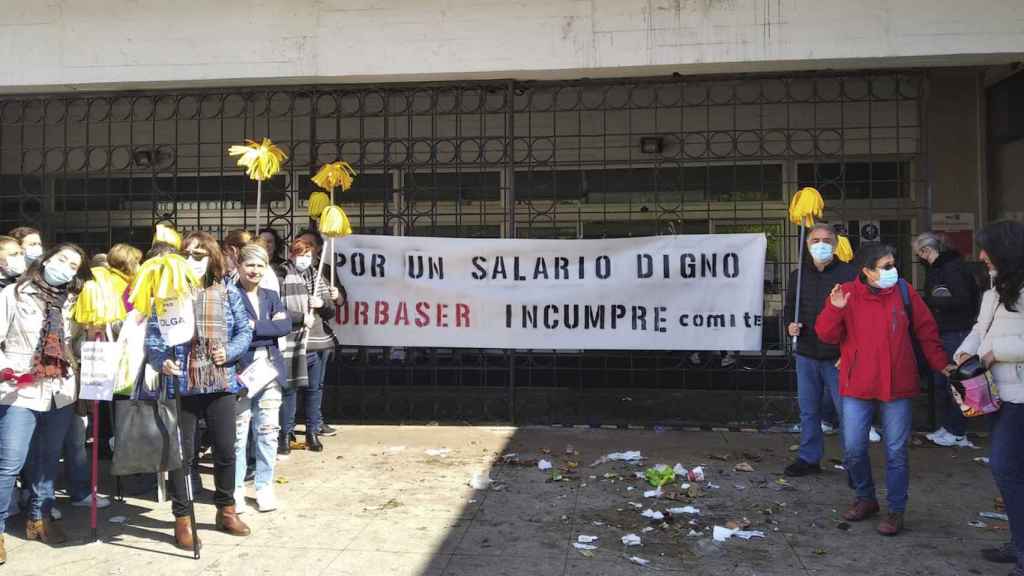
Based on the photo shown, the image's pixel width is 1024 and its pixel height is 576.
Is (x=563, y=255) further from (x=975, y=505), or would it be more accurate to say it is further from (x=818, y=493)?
(x=975, y=505)

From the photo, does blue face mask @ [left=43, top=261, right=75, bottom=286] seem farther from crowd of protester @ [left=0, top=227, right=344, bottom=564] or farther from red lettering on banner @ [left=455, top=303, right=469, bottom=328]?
red lettering on banner @ [left=455, top=303, right=469, bottom=328]

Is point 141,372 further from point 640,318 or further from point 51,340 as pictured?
point 640,318

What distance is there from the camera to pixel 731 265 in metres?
7.19

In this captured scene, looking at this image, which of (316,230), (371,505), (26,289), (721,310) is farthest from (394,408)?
(26,289)

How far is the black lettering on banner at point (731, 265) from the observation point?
23.6 feet

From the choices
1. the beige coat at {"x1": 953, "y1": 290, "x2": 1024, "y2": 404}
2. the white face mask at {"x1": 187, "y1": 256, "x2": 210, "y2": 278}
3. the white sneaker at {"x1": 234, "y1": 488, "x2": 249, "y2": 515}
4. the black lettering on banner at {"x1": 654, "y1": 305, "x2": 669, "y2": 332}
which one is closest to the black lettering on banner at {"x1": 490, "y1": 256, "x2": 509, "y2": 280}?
the black lettering on banner at {"x1": 654, "y1": 305, "x2": 669, "y2": 332}

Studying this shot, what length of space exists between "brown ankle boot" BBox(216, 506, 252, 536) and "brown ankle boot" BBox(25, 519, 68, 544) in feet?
3.12

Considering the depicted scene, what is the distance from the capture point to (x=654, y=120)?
32.0ft

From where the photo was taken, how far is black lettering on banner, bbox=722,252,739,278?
7.18 meters

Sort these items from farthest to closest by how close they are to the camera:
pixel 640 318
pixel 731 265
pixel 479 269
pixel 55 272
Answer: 1. pixel 479 269
2. pixel 640 318
3. pixel 731 265
4. pixel 55 272

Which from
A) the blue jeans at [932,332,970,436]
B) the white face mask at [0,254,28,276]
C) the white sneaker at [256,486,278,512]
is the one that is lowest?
the white sneaker at [256,486,278,512]

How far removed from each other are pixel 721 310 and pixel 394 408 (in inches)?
142

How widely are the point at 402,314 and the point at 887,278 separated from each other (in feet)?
14.9

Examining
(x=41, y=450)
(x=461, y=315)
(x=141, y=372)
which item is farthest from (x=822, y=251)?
(x=41, y=450)
